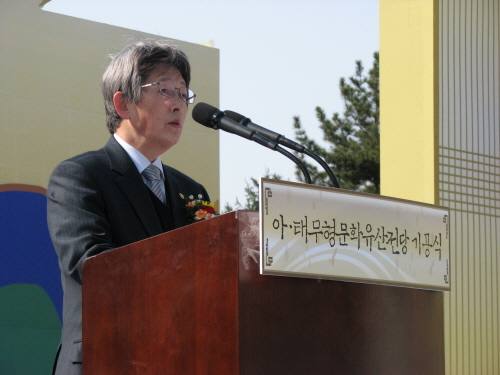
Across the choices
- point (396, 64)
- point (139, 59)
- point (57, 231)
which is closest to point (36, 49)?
point (396, 64)

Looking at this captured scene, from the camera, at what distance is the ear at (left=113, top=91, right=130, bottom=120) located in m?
1.88

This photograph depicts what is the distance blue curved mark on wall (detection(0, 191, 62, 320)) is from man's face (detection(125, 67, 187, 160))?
2578 mm

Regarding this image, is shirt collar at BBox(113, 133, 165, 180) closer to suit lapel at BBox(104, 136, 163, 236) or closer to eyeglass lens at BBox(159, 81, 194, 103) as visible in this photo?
suit lapel at BBox(104, 136, 163, 236)

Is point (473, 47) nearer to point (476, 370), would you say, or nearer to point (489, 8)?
point (489, 8)

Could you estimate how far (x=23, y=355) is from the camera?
13.3ft

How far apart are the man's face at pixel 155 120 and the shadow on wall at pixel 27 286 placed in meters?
2.58

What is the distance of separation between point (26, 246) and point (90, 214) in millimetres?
2827

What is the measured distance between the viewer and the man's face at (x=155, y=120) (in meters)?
1.83

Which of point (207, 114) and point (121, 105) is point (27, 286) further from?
point (207, 114)

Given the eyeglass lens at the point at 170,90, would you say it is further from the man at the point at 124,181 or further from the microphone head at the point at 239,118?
the microphone head at the point at 239,118

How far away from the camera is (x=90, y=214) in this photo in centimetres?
155

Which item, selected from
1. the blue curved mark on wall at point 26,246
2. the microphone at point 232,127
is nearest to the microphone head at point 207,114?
the microphone at point 232,127

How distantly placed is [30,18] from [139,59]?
2.91 meters

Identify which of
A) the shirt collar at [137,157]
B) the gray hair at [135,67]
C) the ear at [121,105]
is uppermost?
the gray hair at [135,67]
